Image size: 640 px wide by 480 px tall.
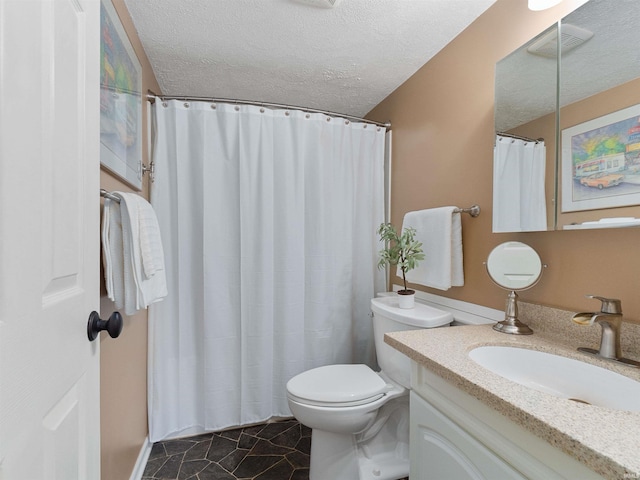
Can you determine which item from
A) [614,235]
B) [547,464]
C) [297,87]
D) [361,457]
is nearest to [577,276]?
[614,235]

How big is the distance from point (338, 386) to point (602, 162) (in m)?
1.33

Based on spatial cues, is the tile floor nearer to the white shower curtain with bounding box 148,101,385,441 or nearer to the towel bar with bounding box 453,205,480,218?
the white shower curtain with bounding box 148,101,385,441

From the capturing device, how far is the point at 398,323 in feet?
5.02

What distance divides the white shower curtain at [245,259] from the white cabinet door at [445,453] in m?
1.08

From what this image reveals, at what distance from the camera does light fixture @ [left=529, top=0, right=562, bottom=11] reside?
109 centimetres

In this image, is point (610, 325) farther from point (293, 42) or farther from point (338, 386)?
point (293, 42)

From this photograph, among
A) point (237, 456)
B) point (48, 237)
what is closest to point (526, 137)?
point (48, 237)

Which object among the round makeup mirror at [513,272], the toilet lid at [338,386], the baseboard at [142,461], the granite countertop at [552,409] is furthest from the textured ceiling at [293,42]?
the baseboard at [142,461]

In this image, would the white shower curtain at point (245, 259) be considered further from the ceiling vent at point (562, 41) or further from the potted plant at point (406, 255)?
the ceiling vent at point (562, 41)

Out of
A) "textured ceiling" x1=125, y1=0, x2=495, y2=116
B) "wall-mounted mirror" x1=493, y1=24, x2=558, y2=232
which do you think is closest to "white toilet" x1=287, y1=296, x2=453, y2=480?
"wall-mounted mirror" x1=493, y1=24, x2=558, y2=232

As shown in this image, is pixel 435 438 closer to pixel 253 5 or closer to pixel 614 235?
pixel 614 235

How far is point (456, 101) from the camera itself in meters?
1.59

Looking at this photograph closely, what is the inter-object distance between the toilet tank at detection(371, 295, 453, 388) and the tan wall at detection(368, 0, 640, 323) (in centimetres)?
21

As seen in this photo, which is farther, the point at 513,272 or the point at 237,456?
the point at 237,456
